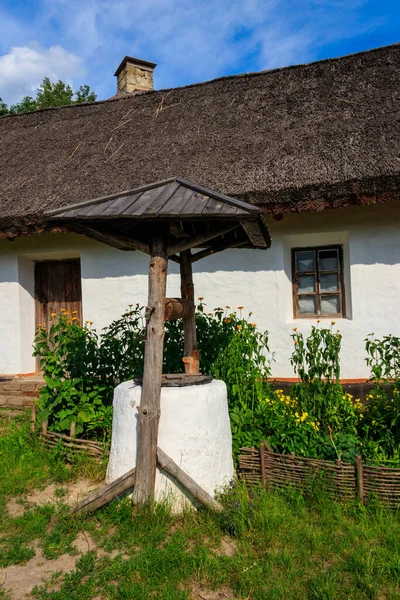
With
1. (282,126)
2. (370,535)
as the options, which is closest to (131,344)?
(370,535)

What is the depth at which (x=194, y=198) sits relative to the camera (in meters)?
2.85

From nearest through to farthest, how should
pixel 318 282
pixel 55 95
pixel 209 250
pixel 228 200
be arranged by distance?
pixel 228 200 → pixel 209 250 → pixel 318 282 → pixel 55 95

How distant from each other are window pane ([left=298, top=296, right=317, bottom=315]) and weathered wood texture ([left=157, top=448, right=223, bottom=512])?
3.14 m

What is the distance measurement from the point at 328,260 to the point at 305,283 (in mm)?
383

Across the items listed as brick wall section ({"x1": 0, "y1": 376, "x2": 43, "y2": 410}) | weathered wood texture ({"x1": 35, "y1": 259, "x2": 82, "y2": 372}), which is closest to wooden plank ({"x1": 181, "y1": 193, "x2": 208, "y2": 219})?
brick wall section ({"x1": 0, "y1": 376, "x2": 43, "y2": 410})

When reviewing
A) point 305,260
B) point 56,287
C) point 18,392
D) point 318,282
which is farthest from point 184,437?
point 56,287

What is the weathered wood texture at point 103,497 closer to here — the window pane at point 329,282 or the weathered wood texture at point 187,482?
the weathered wood texture at point 187,482

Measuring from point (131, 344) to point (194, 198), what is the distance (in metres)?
1.69

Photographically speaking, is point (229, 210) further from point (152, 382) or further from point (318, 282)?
point (318, 282)

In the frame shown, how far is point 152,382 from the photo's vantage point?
9.23 feet

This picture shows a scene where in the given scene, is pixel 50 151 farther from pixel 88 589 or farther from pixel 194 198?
pixel 88 589

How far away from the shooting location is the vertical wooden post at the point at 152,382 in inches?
107

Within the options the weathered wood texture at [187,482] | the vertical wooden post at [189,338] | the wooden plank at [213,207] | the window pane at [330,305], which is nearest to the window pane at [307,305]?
the window pane at [330,305]

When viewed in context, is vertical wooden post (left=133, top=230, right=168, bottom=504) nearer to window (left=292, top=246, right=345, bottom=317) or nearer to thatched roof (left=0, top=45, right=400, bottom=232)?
thatched roof (left=0, top=45, right=400, bottom=232)
